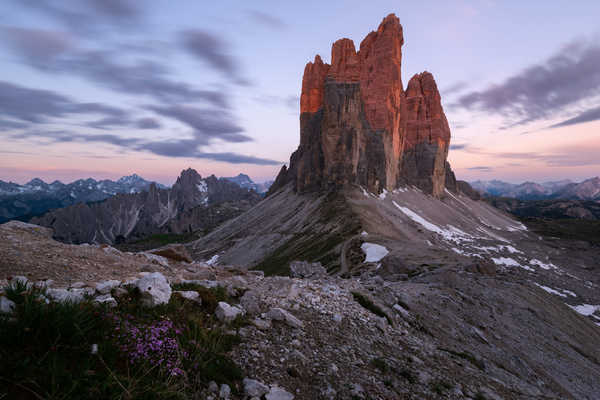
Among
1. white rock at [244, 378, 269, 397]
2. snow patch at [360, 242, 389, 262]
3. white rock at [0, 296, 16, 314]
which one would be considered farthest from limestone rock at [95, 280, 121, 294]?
snow patch at [360, 242, 389, 262]

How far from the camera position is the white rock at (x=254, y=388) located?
482 centimetres

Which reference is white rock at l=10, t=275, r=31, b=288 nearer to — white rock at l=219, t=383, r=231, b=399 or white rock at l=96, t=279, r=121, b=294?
white rock at l=96, t=279, r=121, b=294

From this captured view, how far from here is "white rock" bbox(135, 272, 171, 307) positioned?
5.90 meters

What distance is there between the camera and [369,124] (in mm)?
Result: 128375

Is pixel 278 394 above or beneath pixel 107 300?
beneath

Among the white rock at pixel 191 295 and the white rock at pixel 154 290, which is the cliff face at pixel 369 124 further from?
the white rock at pixel 154 290

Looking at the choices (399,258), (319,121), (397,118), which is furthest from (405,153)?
(399,258)

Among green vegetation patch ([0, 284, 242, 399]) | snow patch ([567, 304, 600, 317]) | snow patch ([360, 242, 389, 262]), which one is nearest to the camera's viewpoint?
green vegetation patch ([0, 284, 242, 399])

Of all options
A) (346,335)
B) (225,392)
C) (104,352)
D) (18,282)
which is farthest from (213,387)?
(346,335)

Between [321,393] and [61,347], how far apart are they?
436 centimetres

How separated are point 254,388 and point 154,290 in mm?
2930

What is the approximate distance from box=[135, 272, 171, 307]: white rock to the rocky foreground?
23mm

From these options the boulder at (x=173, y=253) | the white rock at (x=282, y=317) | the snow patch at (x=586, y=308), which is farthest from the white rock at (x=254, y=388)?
the snow patch at (x=586, y=308)

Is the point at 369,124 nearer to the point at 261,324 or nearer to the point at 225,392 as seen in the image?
the point at 261,324
